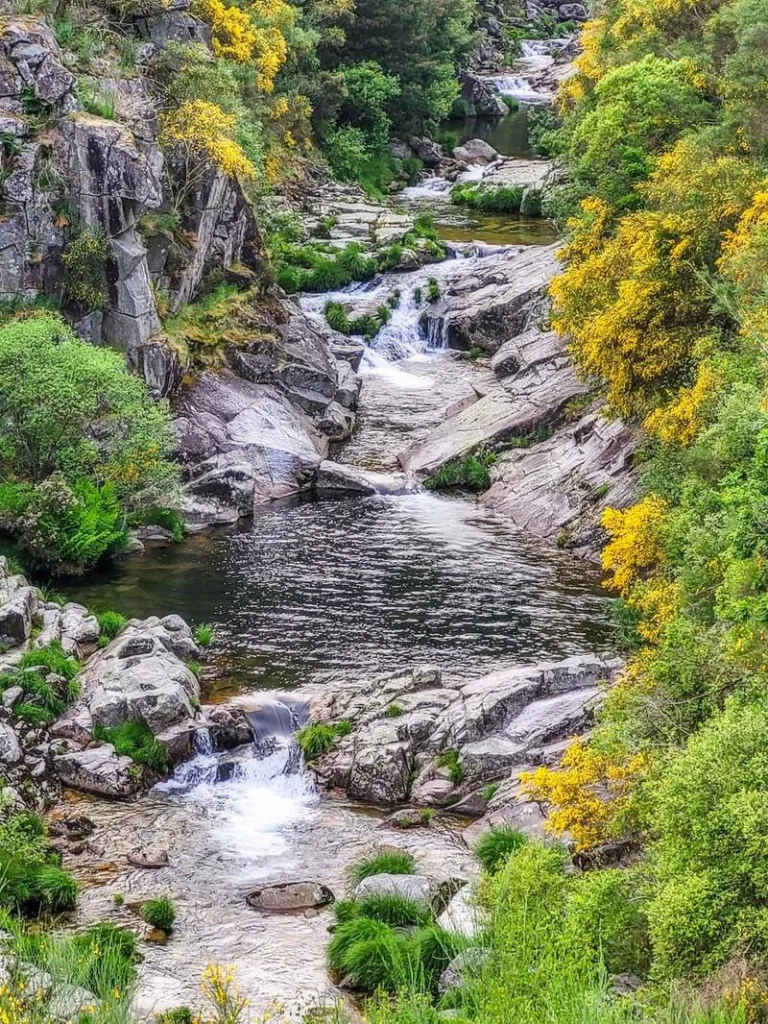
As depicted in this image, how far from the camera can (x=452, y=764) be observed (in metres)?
28.5

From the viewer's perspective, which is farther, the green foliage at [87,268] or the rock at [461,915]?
the green foliage at [87,268]

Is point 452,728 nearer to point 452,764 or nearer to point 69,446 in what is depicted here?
point 452,764

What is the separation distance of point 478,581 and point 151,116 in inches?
895

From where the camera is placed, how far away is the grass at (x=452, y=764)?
1108 inches

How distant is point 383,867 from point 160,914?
14.8 ft

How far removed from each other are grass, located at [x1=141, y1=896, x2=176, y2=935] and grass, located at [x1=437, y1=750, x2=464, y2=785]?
25.1ft

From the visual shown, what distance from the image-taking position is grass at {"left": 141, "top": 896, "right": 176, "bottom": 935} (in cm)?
2289

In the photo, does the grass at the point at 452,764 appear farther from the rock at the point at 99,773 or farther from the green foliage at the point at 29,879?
the green foliage at the point at 29,879

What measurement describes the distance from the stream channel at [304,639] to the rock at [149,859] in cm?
18

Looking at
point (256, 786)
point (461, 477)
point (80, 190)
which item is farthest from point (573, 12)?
point (256, 786)

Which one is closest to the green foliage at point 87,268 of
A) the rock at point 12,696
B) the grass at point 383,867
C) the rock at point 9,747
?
the rock at point 12,696

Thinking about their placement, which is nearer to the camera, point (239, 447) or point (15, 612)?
point (15, 612)

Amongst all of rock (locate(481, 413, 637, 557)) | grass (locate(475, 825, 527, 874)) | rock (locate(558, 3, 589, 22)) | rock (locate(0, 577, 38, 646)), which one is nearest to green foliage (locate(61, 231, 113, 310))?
rock (locate(0, 577, 38, 646))

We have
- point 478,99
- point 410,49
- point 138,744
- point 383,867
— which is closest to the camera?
point 383,867
